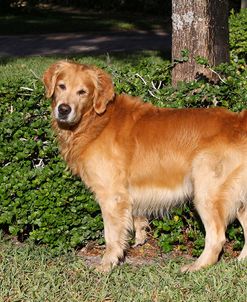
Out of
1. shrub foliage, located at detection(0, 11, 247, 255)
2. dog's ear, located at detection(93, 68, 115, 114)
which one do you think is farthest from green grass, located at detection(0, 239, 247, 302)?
dog's ear, located at detection(93, 68, 115, 114)

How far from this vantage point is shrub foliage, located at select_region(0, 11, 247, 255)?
215 inches

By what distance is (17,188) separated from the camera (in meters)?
5.45

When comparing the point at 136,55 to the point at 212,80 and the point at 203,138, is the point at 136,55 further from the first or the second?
the point at 203,138

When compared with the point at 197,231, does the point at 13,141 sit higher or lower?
higher

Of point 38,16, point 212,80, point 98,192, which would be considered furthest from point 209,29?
point 38,16

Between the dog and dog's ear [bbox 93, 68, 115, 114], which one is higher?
dog's ear [bbox 93, 68, 115, 114]

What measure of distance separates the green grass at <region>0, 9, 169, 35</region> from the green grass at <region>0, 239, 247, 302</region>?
18268 millimetres

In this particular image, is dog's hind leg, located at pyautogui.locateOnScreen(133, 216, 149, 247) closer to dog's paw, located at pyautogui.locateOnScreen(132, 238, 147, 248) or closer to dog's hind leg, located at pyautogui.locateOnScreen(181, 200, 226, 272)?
dog's paw, located at pyautogui.locateOnScreen(132, 238, 147, 248)

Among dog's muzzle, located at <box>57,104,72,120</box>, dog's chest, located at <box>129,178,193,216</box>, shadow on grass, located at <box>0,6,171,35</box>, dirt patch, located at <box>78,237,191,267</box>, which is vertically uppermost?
dog's muzzle, located at <box>57,104,72,120</box>

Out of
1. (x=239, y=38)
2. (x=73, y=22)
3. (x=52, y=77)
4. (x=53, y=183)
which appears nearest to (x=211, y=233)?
(x=53, y=183)

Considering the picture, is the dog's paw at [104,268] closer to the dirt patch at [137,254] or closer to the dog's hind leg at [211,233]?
the dirt patch at [137,254]

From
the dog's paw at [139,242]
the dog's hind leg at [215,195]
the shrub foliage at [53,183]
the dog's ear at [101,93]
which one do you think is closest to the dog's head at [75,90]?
the dog's ear at [101,93]

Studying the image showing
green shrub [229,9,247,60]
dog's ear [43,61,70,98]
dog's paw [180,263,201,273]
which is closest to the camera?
dog's paw [180,263,201,273]

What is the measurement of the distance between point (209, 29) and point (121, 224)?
2.54 m
